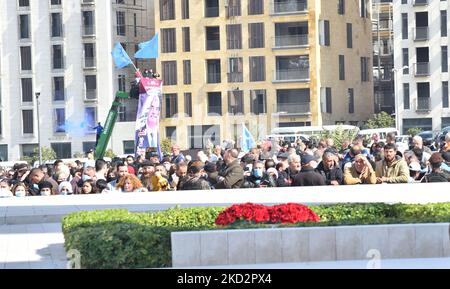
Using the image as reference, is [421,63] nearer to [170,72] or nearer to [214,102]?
[214,102]

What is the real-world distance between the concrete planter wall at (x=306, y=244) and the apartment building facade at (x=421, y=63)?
6503 cm

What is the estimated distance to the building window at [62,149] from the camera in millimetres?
84375

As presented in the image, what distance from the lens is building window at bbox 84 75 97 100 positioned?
3292 inches

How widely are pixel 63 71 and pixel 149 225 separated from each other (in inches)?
2699

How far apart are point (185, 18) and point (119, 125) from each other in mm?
8303

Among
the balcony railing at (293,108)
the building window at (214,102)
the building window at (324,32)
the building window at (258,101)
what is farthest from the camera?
the building window at (214,102)

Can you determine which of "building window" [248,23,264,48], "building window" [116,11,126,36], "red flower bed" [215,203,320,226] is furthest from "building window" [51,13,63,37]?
"red flower bed" [215,203,320,226]

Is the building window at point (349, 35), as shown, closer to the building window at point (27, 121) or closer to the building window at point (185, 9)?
the building window at point (185, 9)

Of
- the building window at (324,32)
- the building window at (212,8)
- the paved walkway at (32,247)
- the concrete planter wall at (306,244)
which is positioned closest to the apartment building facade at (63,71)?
the building window at (212,8)

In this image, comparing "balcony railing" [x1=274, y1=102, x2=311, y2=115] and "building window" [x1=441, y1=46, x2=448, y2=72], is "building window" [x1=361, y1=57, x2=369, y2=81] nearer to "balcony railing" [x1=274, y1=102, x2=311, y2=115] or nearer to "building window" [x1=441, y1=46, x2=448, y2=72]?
"building window" [x1=441, y1=46, x2=448, y2=72]

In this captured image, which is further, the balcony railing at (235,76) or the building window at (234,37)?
the building window at (234,37)

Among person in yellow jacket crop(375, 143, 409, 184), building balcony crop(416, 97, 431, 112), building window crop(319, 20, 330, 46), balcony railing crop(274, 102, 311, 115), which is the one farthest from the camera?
building balcony crop(416, 97, 431, 112)

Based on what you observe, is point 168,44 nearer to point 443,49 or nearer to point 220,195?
point 443,49

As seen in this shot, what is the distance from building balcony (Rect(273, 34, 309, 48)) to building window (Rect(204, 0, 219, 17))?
14.3 feet
